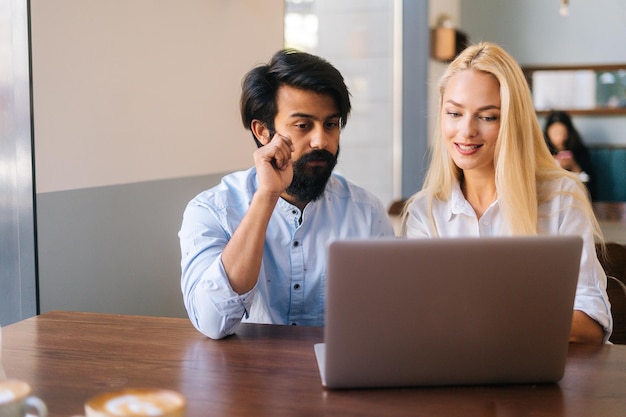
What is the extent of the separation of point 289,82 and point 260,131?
16 centimetres

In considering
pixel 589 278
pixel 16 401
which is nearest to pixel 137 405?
pixel 16 401

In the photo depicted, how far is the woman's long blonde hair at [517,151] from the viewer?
180cm

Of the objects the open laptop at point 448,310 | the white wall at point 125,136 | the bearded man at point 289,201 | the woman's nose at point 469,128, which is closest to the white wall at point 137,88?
the white wall at point 125,136

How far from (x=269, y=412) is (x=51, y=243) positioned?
1.21m

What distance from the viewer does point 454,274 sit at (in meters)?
1.10

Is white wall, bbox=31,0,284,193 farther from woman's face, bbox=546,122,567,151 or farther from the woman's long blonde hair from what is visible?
woman's face, bbox=546,122,567,151

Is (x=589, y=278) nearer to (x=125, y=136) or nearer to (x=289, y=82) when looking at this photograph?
(x=289, y=82)

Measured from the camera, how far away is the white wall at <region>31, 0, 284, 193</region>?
2.08 meters

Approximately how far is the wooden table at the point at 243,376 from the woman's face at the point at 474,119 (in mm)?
586

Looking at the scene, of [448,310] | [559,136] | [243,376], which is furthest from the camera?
[559,136]

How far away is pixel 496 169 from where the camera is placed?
1.84 meters

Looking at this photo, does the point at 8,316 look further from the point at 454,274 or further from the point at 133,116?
the point at 454,274

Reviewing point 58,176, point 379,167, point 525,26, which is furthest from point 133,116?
point 525,26

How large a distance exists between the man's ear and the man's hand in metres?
0.19
